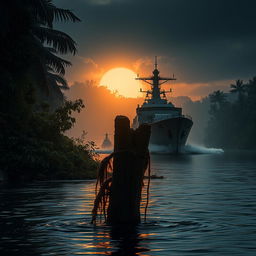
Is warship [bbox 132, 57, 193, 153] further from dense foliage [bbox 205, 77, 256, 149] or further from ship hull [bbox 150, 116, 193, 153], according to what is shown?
dense foliage [bbox 205, 77, 256, 149]

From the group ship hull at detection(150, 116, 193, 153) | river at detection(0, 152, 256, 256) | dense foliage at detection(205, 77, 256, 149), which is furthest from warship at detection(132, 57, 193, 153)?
river at detection(0, 152, 256, 256)

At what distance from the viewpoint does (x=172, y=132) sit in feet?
287

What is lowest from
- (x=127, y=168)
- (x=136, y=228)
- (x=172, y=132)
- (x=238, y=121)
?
(x=136, y=228)

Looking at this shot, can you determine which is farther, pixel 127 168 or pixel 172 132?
pixel 172 132

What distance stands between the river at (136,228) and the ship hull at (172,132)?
217 ft

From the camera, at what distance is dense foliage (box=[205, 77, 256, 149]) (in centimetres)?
13775

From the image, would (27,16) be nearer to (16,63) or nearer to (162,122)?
(16,63)

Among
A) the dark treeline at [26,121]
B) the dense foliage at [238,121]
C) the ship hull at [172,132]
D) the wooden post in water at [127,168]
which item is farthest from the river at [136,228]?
the dense foliage at [238,121]

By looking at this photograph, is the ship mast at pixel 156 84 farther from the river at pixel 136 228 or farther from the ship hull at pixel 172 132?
the river at pixel 136 228

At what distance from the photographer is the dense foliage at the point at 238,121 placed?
452 ft

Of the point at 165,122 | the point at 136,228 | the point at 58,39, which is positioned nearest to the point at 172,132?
the point at 165,122

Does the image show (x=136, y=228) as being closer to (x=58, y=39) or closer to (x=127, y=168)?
(x=127, y=168)

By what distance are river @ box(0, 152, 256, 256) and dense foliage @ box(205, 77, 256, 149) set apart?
120 m

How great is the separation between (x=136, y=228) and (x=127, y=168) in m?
1.11
